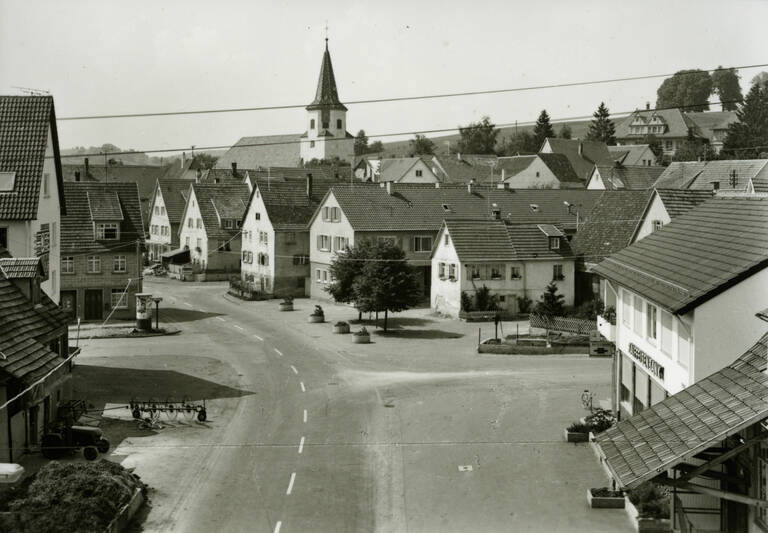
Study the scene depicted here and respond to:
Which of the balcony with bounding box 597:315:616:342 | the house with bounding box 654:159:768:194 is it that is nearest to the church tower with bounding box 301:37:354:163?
the house with bounding box 654:159:768:194

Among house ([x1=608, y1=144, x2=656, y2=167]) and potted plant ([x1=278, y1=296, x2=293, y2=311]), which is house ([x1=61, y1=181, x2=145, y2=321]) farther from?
house ([x1=608, y1=144, x2=656, y2=167])

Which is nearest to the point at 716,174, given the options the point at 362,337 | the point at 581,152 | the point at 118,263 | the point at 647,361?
the point at 362,337

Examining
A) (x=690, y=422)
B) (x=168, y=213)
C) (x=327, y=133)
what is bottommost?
(x=690, y=422)

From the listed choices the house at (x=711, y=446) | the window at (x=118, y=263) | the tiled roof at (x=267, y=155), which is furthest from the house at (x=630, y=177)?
the tiled roof at (x=267, y=155)

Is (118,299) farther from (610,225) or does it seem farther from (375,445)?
(610,225)

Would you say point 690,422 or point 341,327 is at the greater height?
point 690,422

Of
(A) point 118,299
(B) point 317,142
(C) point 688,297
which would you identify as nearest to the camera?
(C) point 688,297
